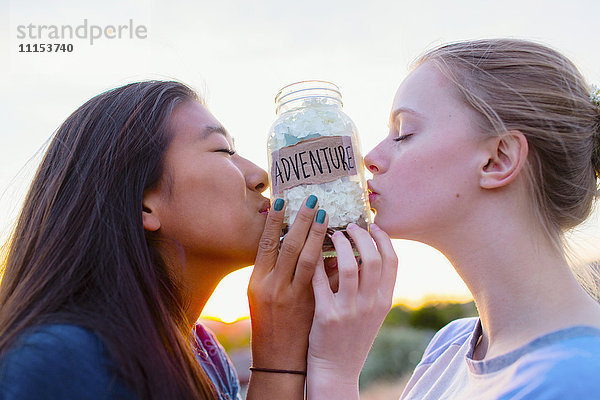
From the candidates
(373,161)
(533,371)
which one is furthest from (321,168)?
(533,371)

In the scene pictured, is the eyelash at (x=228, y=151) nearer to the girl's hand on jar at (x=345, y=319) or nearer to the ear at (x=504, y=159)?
the girl's hand on jar at (x=345, y=319)

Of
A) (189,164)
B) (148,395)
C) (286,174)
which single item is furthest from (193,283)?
(148,395)

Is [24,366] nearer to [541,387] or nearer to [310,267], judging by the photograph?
[310,267]

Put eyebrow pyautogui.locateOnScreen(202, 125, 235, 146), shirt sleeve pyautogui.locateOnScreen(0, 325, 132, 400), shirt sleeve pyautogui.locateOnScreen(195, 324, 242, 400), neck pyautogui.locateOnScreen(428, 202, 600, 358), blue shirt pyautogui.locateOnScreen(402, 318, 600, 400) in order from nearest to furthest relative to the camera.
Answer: shirt sleeve pyautogui.locateOnScreen(0, 325, 132, 400) → blue shirt pyautogui.locateOnScreen(402, 318, 600, 400) → neck pyautogui.locateOnScreen(428, 202, 600, 358) → eyebrow pyautogui.locateOnScreen(202, 125, 235, 146) → shirt sleeve pyautogui.locateOnScreen(195, 324, 242, 400)

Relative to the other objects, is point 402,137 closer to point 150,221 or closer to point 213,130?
point 213,130

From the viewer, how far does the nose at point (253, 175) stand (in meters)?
2.16

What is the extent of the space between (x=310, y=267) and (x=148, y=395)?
0.73 meters

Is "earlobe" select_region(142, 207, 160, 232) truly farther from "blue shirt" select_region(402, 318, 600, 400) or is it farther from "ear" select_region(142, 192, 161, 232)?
"blue shirt" select_region(402, 318, 600, 400)

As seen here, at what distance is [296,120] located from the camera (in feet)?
6.54

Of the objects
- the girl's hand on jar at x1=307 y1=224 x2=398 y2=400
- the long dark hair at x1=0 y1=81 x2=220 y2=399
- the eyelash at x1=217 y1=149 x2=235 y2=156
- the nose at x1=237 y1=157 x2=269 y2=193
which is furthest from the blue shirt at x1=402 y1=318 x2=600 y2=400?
the eyelash at x1=217 y1=149 x2=235 y2=156

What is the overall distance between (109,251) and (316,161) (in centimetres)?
76

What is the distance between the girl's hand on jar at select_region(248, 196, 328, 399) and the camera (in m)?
1.90

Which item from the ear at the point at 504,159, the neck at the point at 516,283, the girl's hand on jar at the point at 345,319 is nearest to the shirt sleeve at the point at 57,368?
the girl's hand on jar at the point at 345,319

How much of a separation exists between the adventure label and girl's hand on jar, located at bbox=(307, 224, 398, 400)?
214 mm
